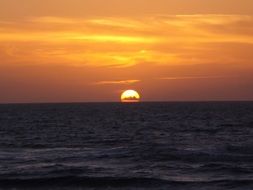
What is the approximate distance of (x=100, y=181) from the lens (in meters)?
30.5

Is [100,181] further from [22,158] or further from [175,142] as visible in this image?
[175,142]

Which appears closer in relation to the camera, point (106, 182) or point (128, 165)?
point (106, 182)

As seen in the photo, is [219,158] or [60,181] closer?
[60,181]

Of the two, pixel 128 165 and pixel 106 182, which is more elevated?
pixel 128 165

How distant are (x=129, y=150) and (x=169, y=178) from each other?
14352 mm

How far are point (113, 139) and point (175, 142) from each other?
8654mm

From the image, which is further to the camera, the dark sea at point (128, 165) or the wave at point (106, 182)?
the dark sea at point (128, 165)

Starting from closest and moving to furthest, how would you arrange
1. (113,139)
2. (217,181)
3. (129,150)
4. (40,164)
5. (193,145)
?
(217,181) → (40,164) → (129,150) → (193,145) → (113,139)

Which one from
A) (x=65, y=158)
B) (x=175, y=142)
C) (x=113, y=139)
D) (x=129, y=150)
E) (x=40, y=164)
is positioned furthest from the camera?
(x=113, y=139)

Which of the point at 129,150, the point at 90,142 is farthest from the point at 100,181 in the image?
the point at 90,142

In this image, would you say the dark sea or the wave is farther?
the dark sea

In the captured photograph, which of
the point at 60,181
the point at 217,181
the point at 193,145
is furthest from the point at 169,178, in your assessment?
the point at 193,145

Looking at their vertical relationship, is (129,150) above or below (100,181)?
above

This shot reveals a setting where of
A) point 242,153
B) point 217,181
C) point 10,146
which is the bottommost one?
point 217,181
